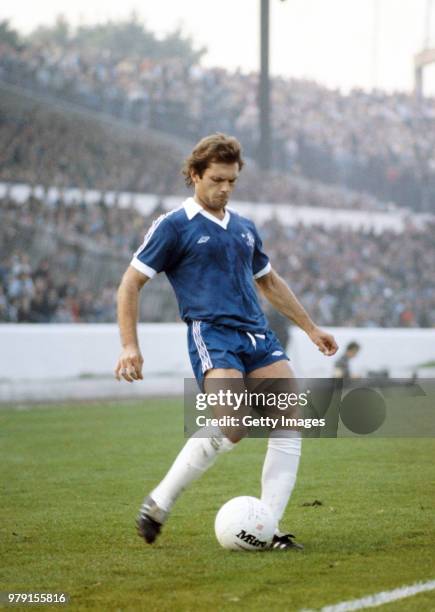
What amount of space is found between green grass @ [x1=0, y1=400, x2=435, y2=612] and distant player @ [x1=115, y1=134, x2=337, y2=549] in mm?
349

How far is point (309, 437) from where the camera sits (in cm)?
1188

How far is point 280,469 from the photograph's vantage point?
17.7 ft

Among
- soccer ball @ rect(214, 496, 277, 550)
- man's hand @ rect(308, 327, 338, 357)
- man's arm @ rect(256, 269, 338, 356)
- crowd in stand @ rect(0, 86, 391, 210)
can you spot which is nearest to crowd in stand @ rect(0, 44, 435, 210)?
crowd in stand @ rect(0, 86, 391, 210)

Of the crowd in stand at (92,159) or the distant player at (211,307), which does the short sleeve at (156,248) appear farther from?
the crowd in stand at (92,159)

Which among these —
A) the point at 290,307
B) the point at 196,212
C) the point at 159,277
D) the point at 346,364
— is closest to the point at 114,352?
the point at 159,277

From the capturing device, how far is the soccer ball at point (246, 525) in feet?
17.0

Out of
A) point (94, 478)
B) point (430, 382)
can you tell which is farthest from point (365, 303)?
point (94, 478)

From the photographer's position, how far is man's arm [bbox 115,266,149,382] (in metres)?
5.09

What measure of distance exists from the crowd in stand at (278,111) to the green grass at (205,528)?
44.9ft

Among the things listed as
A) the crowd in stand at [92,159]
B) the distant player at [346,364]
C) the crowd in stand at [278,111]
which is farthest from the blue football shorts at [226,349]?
the crowd in stand at [278,111]

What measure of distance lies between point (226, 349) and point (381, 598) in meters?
1.51

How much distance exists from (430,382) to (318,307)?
3014 millimetres

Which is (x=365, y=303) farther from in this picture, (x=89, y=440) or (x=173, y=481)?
(x=173, y=481)

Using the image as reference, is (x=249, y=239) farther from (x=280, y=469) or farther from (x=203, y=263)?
(x=280, y=469)
